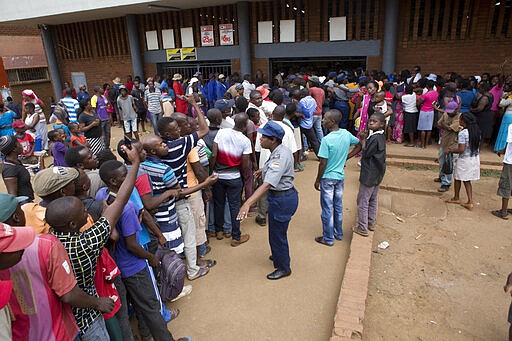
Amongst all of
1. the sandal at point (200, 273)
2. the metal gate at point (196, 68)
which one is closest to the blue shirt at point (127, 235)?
the sandal at point (200, 273)

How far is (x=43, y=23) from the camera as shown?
49.5ft

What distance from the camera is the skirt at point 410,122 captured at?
319 inches

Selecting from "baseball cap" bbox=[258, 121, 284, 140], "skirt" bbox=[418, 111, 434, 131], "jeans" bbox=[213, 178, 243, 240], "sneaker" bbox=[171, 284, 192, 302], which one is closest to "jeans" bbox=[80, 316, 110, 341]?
"sneaker" bbox=[171, 284, 192, 302]

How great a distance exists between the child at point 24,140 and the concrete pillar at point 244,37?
741cm

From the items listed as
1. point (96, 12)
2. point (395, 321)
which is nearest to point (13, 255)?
point (395, 321)

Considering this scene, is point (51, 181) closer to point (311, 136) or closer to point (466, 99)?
point (311, 136)


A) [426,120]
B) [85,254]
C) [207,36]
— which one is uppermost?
[207,36]

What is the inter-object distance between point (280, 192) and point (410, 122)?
585 centimetres

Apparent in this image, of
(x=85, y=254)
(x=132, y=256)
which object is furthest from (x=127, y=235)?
(x=85, y=254)

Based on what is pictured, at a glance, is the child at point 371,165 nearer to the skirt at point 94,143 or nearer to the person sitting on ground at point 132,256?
the person sitting on ground at point 132,256

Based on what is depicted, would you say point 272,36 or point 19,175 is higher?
point 272,36

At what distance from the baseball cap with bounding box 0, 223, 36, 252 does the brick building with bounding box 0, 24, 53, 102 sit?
18.4 metres

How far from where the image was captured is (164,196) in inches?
124

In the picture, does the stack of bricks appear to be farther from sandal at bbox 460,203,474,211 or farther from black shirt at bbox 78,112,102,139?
black shirt at bbox 78,112,102,139
